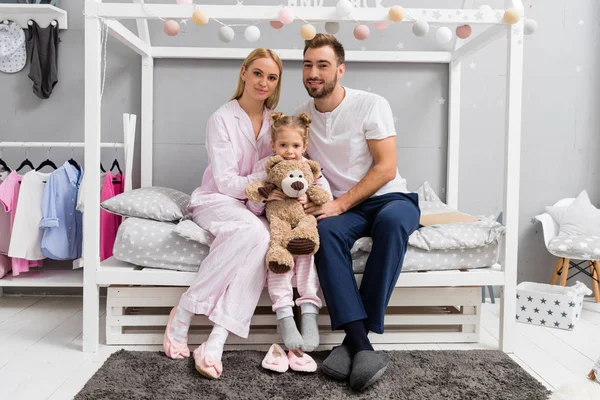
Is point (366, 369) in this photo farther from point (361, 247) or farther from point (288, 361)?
point (361, 247)

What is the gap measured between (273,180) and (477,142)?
4.52ft

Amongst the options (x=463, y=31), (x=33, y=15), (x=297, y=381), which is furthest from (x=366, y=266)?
(x=33, y=15)

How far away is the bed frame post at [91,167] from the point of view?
1877 mm

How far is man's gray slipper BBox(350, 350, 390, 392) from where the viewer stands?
1564mm

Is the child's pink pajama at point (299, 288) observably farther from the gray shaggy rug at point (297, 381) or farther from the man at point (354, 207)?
the gray shaggy rug at point (297, 381)

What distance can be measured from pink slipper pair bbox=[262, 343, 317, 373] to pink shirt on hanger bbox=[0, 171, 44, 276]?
1328 millimetres

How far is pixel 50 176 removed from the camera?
7.62 ft

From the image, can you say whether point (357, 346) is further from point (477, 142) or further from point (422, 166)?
point (477, 142)

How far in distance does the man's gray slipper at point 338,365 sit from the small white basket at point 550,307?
99cm

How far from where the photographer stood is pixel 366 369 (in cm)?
158

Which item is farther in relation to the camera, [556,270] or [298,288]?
[556,270]

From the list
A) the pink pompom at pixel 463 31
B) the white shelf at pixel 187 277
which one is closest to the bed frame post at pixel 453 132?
the pink pompom at pixel 463 31

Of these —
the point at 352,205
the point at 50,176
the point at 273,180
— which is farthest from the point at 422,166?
the point at 50,176

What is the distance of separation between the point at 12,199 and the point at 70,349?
819 millimetres
